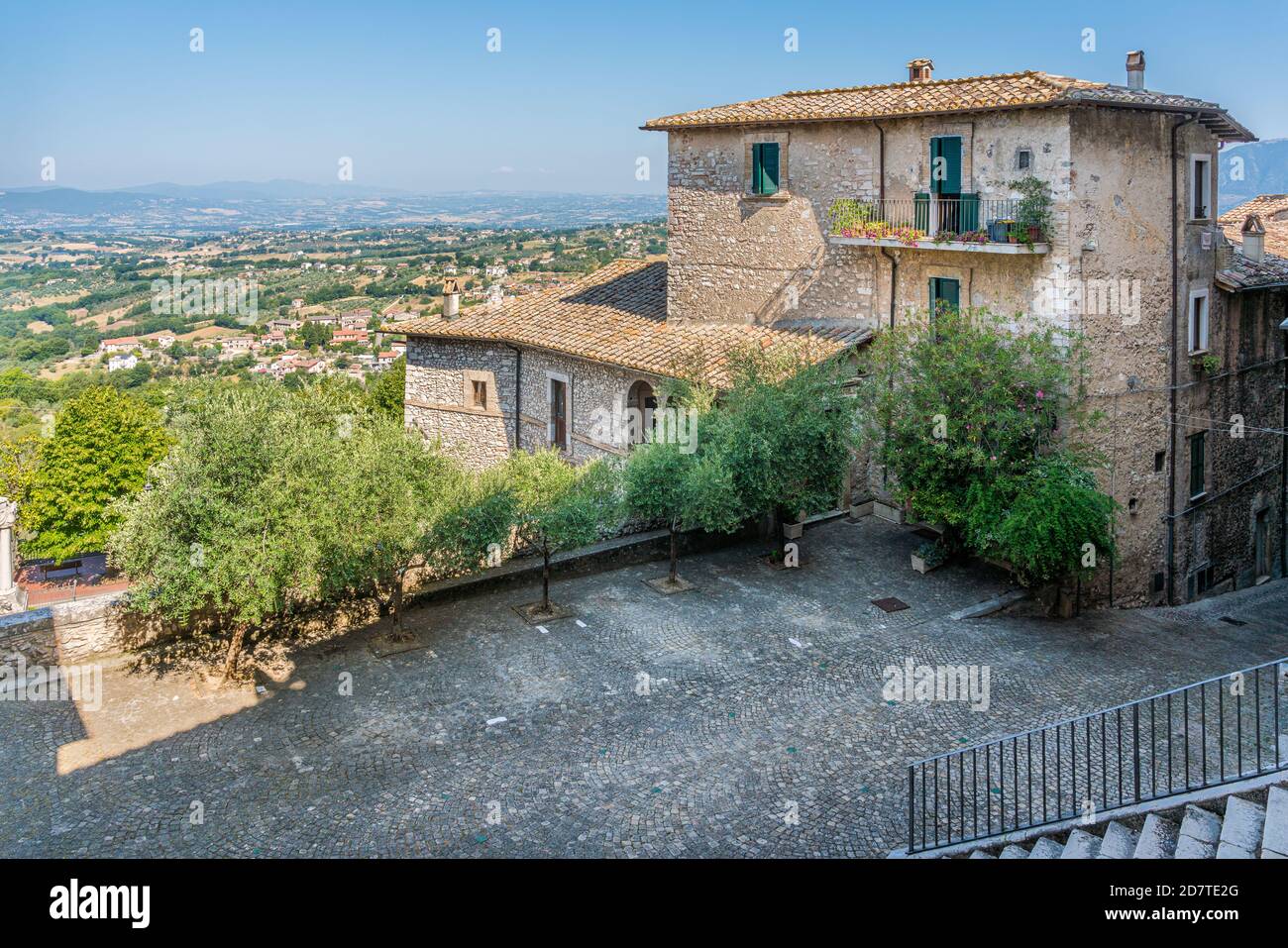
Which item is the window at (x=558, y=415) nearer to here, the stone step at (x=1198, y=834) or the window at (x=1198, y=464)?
the window at (x=1198, y=464)

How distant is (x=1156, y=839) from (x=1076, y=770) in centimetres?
332

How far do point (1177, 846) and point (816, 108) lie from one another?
1724 cm

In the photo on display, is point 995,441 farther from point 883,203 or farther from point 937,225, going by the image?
point 883,203

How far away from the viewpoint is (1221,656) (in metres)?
15.1

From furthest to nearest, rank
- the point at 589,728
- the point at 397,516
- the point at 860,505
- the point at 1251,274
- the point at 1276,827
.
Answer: the point at 860,505 < the point at 1251,274 < the point at 397,516 < the point at 589,728 < the point at 1276,827

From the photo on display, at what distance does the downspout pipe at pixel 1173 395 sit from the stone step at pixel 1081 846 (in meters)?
13.3

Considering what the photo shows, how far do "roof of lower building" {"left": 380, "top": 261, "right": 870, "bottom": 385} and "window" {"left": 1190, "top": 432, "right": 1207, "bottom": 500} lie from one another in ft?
23.2

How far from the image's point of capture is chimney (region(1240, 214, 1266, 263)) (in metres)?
22.2

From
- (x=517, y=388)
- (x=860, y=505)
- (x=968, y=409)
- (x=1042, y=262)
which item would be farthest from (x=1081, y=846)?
(x=517, y=388)

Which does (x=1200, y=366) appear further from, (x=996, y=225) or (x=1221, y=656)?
(x=1221, y=656)

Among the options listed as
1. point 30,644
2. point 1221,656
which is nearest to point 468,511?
point 30,644

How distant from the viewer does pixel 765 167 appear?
2223 cm

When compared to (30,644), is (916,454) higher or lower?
higher

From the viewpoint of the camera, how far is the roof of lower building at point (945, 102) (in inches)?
686
